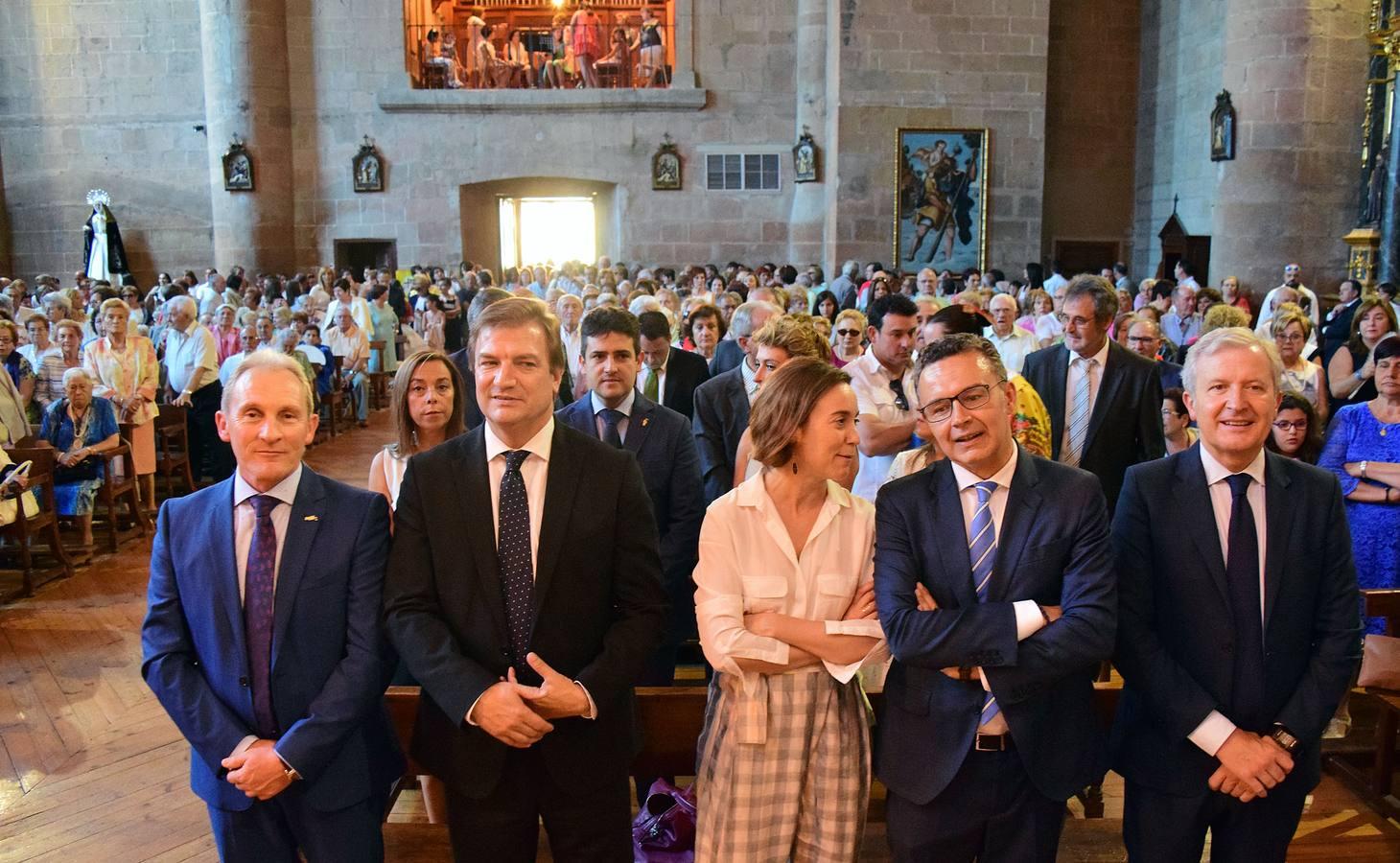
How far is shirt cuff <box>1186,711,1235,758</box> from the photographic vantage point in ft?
7.28

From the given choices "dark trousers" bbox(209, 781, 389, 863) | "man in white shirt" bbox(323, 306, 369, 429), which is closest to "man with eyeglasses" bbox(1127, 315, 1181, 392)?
"dark trousers" bbox(209, 781, 389, 863)

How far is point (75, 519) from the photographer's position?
722 centimetres

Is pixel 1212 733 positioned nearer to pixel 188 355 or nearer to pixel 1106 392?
pixel 1106 392

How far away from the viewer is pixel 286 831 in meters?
2.36

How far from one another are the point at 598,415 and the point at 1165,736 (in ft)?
7.06

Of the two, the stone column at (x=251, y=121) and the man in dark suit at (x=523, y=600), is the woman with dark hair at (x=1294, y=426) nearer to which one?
the man in dark suit at (x=523, y=600)

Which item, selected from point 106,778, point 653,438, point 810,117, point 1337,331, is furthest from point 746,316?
point 810,117

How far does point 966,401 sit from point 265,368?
4.84 ft

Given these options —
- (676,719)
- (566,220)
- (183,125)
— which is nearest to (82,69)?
(183,125)

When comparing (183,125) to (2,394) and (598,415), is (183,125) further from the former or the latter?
(598,415)

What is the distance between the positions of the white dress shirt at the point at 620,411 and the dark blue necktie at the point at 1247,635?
204 cm

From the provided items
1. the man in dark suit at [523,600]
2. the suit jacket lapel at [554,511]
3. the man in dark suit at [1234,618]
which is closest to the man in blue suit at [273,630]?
the man in dark suit at [523,600]

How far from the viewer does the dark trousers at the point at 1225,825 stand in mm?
2307

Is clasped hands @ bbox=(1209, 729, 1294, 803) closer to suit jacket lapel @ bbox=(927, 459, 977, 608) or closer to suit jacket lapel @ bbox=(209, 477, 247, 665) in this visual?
suit jacket lapel @ bbox=(927, 459, 977, 608)
